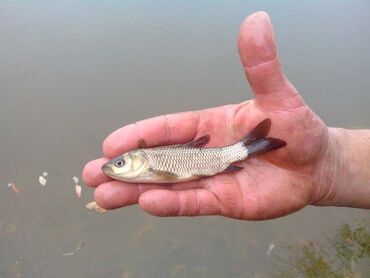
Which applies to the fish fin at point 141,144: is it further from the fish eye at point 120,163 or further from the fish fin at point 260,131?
the fish fin at point 260,131

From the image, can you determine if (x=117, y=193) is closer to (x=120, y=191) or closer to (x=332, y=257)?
(x=120, y=191)

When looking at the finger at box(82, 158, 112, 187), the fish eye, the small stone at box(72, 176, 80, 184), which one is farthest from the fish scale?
the small stone at box(72, 176, 80, 184)

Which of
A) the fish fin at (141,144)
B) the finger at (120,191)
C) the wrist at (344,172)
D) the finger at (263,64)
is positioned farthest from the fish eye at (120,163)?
the wrist at (344,172)

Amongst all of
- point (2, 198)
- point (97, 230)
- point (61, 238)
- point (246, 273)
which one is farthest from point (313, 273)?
point (2, 198)

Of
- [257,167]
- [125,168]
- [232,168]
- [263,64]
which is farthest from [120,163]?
[263,64]

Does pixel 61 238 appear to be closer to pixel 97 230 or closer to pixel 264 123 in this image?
pixel 97 230
